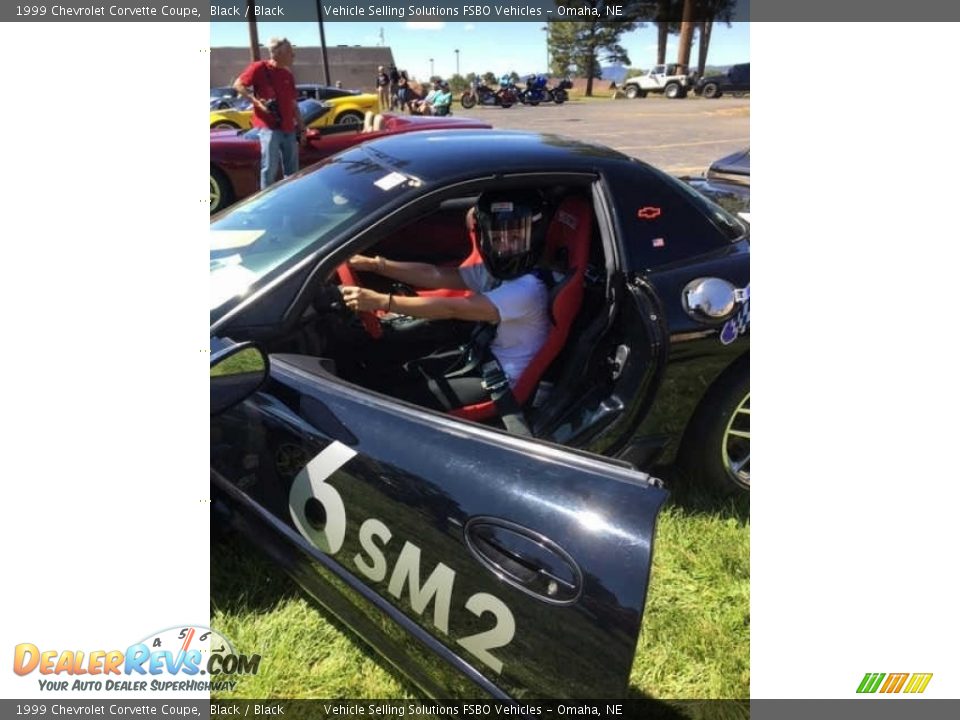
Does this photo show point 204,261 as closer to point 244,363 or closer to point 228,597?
point 244,363

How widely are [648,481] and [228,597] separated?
1296mm

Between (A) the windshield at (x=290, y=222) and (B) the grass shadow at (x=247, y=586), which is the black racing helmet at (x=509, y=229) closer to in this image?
(A) the windshield at (x=290, y=222)

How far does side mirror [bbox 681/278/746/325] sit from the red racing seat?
1.13ft

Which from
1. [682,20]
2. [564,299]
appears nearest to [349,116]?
[682,20]

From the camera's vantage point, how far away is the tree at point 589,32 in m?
1.88

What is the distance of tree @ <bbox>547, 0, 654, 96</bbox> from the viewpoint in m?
1.88

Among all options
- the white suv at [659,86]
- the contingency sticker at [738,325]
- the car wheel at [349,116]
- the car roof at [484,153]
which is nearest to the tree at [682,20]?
the car roof at [484,153]

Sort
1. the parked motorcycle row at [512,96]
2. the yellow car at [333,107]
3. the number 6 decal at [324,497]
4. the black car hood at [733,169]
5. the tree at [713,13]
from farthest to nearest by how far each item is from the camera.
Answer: the yellow car at [333,107]
the parked motorcycle row at [512,96]
the black car hood at [733,169]
the tree at [713,13]
the number 6 decal at [324,497]

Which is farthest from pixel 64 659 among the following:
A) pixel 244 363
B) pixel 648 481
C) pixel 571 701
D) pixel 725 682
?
pixel 725 682

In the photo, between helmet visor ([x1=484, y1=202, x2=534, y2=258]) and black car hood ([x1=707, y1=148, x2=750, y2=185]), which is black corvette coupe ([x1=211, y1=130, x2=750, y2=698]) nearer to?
helmet visor ([x1=484, y1=202, x2=534, y2=258])

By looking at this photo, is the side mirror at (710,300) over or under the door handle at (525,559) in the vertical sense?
over

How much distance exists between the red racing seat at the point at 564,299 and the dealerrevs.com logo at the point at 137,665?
3.30ft

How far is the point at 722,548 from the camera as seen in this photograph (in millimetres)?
2148

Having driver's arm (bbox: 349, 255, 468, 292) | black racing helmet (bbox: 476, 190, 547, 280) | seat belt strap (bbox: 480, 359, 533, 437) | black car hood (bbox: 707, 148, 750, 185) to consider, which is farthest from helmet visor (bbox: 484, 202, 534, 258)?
black car hood (bbox: 707, 148, 750, 185)
